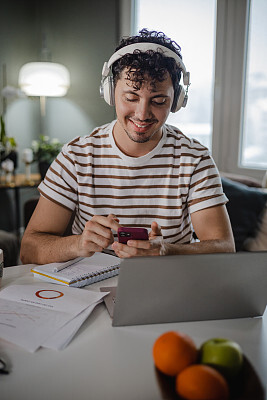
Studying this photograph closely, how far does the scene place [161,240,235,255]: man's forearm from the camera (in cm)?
111

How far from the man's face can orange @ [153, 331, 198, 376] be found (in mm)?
884

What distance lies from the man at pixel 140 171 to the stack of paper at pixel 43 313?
1.06 ft

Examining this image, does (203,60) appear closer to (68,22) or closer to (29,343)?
(68,22)

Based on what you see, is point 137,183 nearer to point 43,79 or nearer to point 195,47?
point 195,47

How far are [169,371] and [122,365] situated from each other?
13cm

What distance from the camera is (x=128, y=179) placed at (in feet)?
4.75

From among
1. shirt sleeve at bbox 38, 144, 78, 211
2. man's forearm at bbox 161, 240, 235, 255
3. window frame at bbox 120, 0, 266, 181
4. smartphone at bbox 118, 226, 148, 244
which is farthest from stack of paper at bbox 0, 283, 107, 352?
window frame at bbox 120, 0, 266, 181

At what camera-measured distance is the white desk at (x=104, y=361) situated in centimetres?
62

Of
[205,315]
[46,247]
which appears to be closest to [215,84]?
[46,247]

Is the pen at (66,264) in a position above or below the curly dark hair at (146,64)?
below

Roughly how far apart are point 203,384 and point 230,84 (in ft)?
8.80

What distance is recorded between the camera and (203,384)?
0.51 metres

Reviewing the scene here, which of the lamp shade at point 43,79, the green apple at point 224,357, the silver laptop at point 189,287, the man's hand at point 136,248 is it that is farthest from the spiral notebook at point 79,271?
the lamp shade at point 43,79

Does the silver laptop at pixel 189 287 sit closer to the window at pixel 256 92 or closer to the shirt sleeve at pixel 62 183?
the shirt sleeve at pixel 62 183
